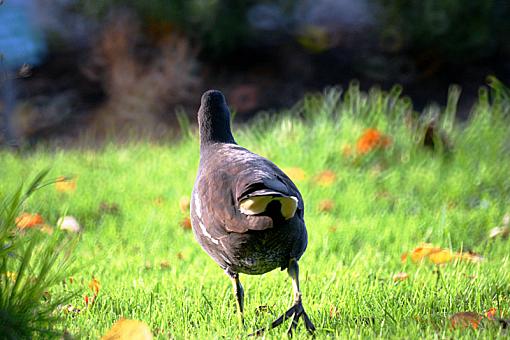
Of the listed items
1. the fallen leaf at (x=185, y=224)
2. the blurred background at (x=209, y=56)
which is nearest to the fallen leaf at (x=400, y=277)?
the fallen leaf at (x=185, y=224)

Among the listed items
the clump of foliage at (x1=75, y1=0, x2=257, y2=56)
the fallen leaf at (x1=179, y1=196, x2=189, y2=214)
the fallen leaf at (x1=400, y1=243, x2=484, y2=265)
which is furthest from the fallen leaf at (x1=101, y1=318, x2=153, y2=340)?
the clump of foliage at (x1=75, y1=0, x2=257, y2=56)

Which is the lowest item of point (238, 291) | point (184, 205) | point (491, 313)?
point (184, 205)

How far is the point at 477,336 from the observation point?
2572mm

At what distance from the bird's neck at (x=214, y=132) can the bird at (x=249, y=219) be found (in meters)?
0.29

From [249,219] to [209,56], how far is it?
7.44 metres

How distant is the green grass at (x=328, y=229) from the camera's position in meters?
3.06

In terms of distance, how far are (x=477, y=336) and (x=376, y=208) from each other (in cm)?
240

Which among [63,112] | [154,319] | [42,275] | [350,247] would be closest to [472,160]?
[350,247]

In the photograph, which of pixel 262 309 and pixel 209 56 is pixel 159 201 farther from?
pixel 209 56

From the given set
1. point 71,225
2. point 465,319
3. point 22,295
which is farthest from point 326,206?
point 22,295

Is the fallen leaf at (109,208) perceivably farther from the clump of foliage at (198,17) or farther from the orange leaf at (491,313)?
the clump of foliage at (198,17)

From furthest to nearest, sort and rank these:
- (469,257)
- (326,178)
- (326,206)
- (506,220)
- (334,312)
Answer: (326,178), (326,206), (506,220), (469,257), (334,312)

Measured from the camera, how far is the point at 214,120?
136 inches

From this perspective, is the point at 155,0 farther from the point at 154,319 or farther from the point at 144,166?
the point at 154,319
